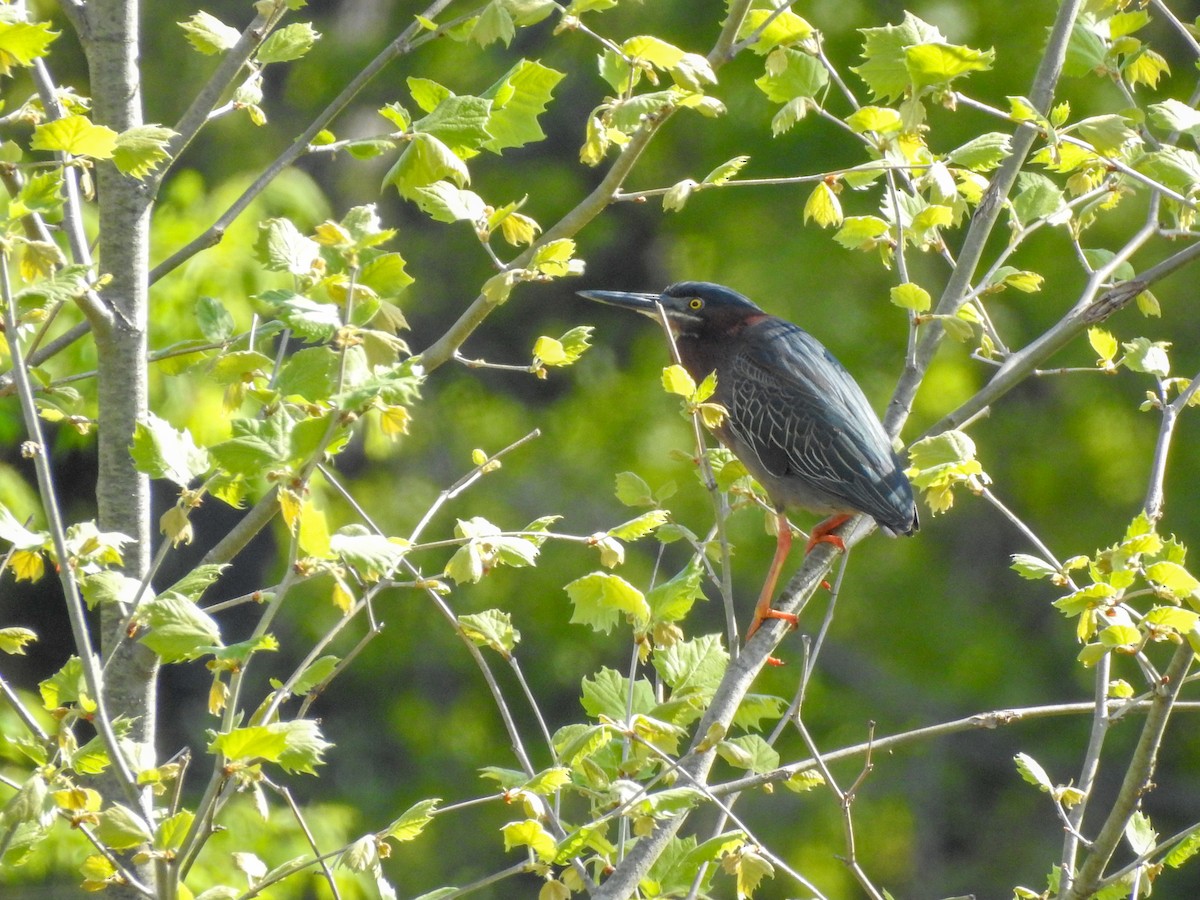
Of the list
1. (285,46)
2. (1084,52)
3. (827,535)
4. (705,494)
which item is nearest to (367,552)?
(285,46)

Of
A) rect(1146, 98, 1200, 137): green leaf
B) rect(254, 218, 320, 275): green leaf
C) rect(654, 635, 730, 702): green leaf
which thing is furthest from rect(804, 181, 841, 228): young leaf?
rect(254, 218, 320, 275): green leaf

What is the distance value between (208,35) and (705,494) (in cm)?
751

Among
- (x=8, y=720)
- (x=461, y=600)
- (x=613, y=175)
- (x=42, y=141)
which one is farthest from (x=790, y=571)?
(x=42, y=141)

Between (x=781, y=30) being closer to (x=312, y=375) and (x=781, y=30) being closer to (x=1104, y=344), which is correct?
(x=1104, y=344)

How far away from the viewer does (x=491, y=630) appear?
7.12 ft

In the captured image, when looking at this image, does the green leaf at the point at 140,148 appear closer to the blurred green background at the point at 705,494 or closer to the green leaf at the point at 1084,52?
the green leaf at the point at 1084,52

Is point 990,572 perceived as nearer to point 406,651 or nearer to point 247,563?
point 406,651

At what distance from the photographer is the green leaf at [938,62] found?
2139 millimetres

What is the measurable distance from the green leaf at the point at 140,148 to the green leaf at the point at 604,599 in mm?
823

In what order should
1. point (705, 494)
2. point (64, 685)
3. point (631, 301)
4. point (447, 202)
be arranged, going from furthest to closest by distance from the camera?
point (705, 494)
point (631, 301)
point (447, 202)
point (64, 685)

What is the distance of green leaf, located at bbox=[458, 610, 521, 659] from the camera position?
2168 millimetres

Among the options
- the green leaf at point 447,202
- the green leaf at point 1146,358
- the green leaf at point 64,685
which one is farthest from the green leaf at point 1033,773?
the green leaf at point 64,685

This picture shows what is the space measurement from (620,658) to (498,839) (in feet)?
5.23

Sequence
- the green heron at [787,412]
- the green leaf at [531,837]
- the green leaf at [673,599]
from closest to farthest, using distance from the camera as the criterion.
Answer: the green leaf at [531,837] < the green leaf at [673,599] < the green heron at [787,412]
